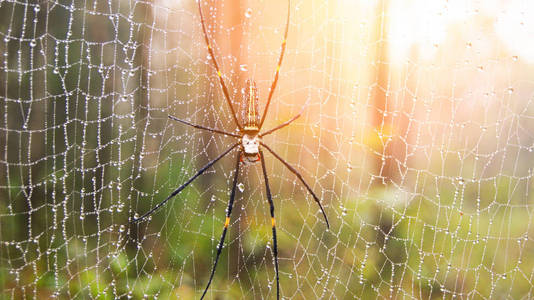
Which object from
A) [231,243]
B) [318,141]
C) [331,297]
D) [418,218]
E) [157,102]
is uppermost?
[157,102]

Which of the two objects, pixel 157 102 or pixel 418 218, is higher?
pixel 157 102

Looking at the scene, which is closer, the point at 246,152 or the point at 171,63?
the point at 246,152

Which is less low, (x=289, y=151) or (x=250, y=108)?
(x=250, y=108)

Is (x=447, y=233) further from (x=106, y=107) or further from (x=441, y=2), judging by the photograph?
(x=106, y=107)

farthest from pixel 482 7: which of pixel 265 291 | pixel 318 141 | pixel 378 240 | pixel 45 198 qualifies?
pixel 45 198

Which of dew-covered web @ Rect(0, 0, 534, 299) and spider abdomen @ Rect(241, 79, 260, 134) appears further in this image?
dew-covered web @ Rect(0, 0, 534, 299)

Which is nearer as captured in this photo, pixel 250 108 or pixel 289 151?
pixel 250 108

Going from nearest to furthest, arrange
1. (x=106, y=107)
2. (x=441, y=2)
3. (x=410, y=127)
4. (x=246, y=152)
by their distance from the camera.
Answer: (x=246, y=152), (x=441, y=2), (x=410, y=127), (x=106, y=107)

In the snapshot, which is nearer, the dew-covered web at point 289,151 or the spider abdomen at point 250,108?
the spider abdomen at point 250,108
